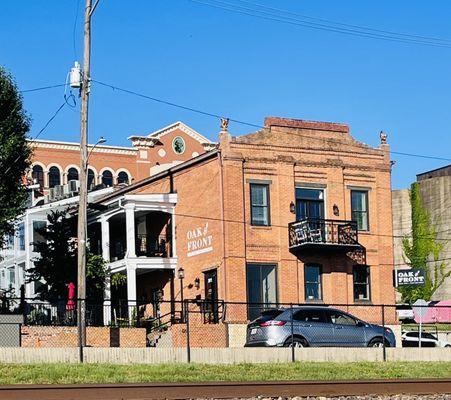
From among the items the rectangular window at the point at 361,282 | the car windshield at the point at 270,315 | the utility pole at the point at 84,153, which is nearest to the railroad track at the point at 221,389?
the car windshield at the point at 270,315

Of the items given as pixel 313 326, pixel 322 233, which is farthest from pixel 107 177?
pixel 313 326

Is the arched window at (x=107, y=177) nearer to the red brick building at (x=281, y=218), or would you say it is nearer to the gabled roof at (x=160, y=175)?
the gabled roof at (x=160, y=175)

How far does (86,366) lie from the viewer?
23.5 metres

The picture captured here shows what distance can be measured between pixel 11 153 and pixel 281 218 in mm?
11934

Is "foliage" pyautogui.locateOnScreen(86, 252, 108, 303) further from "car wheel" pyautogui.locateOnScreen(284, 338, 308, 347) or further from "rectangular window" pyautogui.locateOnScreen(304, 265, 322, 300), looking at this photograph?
"car wheel" pyautogui.locateOnScreen(284, 338, 308, 347)

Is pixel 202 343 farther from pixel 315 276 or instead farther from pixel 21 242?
pixel 21 242

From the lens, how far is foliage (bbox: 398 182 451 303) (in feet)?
216

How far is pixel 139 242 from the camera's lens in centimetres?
4675

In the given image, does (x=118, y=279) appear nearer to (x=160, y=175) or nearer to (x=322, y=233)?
(x=160, y=175)

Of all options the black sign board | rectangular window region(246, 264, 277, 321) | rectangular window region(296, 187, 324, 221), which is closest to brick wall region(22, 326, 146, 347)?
rectangular window region(246, 264, 277, 321)

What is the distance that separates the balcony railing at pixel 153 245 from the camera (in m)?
45.8

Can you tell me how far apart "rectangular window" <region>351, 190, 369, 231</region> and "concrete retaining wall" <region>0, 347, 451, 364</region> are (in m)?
14.4

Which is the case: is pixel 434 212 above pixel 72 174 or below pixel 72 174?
below

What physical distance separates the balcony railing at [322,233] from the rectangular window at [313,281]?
158 centimetres
